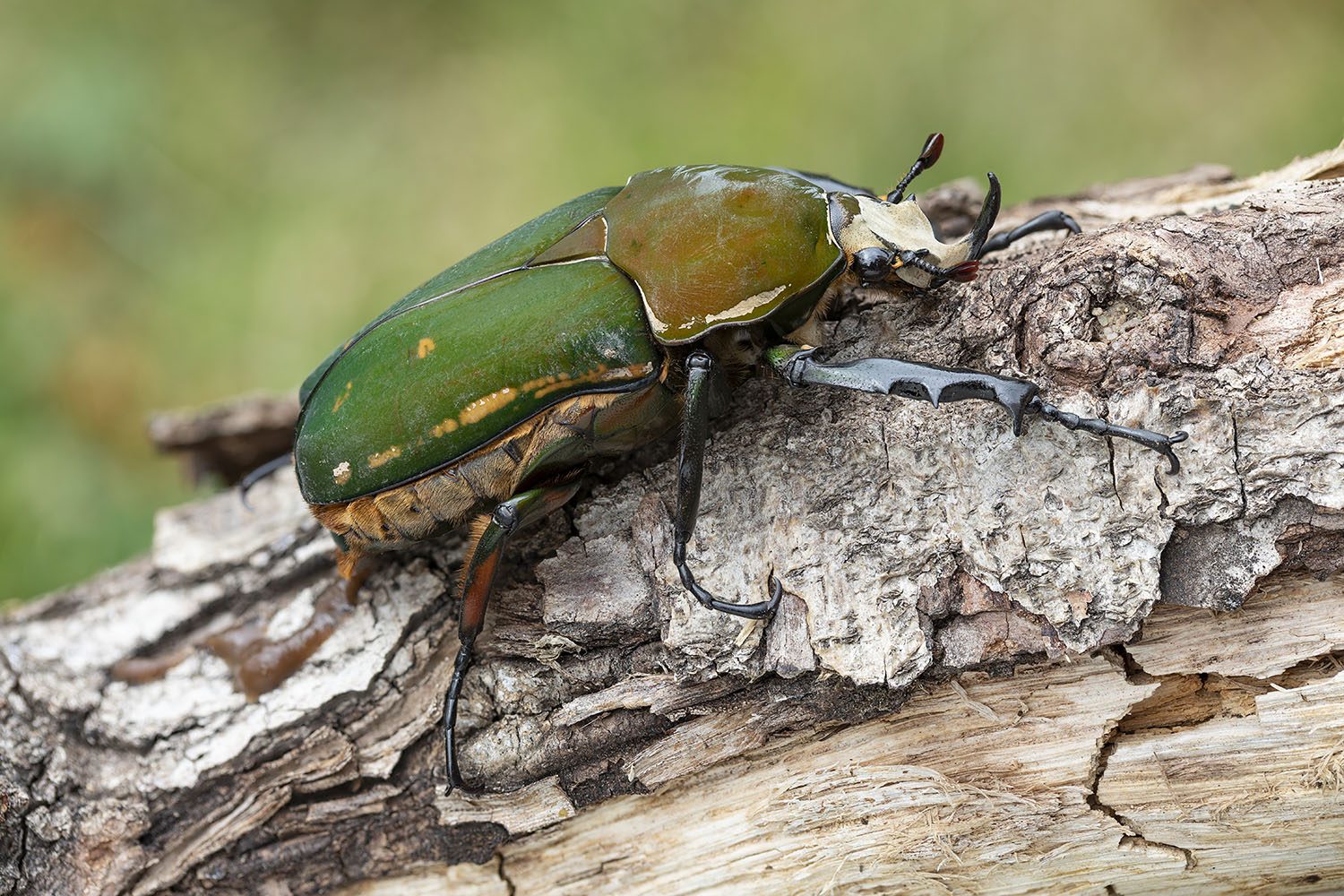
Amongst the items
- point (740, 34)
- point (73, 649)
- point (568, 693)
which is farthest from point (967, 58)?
point (73, 649)

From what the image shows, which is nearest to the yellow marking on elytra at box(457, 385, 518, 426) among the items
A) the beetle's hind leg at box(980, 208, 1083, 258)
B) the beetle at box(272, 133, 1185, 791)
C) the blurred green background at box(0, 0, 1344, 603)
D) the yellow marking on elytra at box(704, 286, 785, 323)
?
the beetle at box(272, 133, 1185, 791)

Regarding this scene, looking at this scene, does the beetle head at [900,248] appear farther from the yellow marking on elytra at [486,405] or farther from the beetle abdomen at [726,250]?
the yellow marking on elytra at [486,405]

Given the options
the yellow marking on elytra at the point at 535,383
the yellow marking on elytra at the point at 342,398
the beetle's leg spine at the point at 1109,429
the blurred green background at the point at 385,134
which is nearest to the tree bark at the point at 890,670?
the beetle's leg spine at the point at 1109,429

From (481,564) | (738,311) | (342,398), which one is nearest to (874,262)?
(738,311)

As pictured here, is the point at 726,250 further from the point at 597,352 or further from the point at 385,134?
the point at 385,134

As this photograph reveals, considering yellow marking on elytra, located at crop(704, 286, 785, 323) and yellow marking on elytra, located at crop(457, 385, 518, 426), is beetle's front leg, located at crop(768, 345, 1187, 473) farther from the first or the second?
yellow marking on elytra, located at crop(457, 385, 518, 426)

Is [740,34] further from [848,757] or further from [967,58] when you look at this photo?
[848,757]
